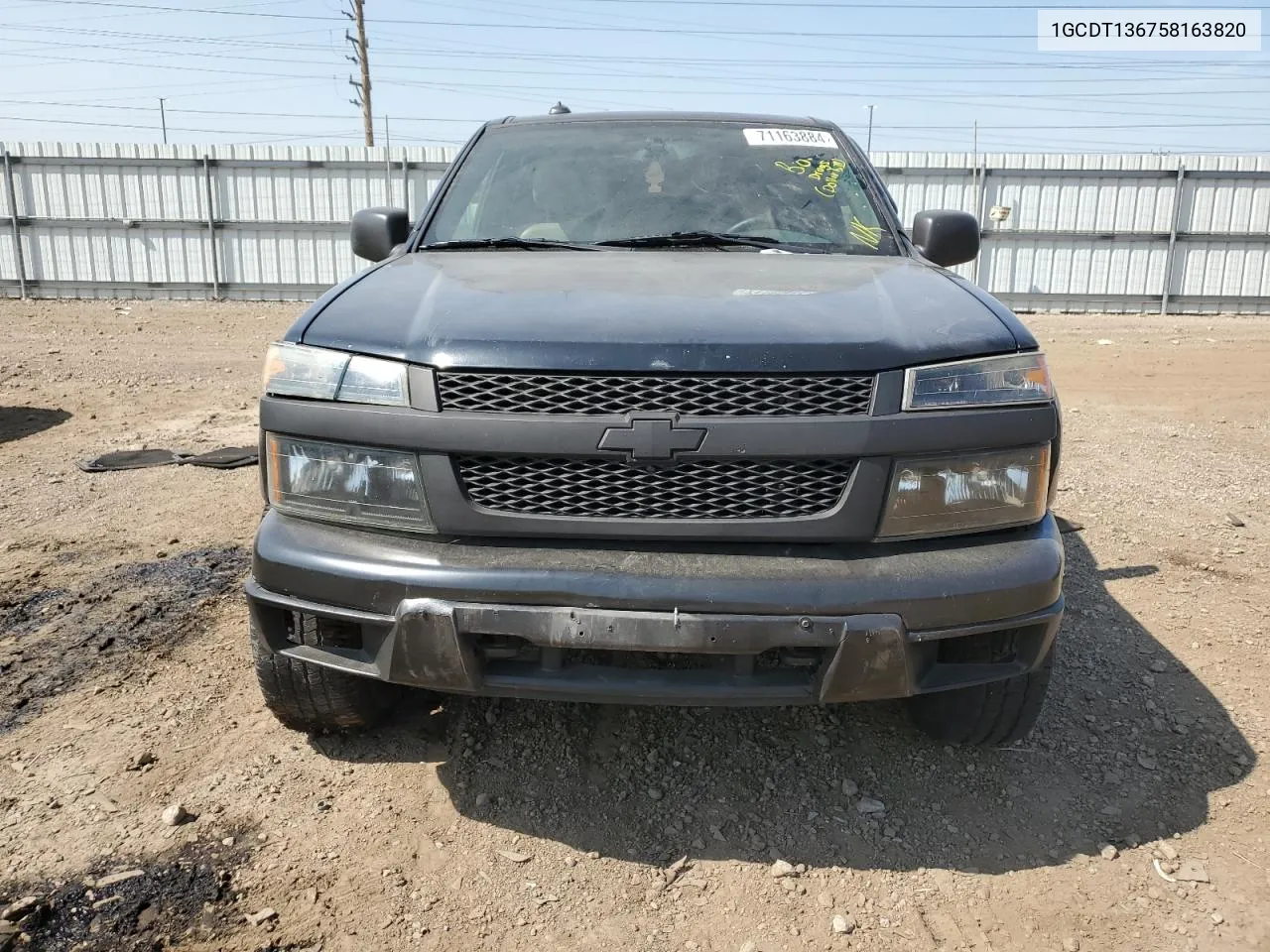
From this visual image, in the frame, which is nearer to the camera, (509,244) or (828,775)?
(828,775)

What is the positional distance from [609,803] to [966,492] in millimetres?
1256

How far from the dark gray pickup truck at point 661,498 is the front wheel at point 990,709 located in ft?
0.90

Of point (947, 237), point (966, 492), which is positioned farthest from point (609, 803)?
point (947, 237)

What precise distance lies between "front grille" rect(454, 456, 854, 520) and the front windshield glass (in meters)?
1.27

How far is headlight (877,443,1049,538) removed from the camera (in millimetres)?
2285

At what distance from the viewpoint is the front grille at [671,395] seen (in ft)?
7.30

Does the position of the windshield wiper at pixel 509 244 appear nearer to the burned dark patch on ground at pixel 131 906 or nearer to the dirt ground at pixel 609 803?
the dirt ground at pixel 609 803

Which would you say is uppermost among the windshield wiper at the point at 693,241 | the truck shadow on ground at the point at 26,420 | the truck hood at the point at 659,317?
the windshield wiper at the point at 693,241

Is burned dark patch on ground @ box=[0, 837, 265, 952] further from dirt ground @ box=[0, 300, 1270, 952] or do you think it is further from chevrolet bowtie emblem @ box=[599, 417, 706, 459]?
chevrolet bowtie emblem @ box=[599, 417, 706, 459]

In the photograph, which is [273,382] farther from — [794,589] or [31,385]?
[31,385]

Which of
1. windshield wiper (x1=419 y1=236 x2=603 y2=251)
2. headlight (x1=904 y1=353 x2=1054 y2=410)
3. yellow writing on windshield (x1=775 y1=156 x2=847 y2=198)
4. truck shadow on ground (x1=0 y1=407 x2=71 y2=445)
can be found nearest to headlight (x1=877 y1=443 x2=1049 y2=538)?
headlight (x1=904 y1=353 x2=1054 y2=410)

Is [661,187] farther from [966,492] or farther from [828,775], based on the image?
[828,775]

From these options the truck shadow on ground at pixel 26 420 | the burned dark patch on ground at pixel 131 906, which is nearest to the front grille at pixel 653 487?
the burned dark patch on ground at pixel 131 906

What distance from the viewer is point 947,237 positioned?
3660 millimetres
